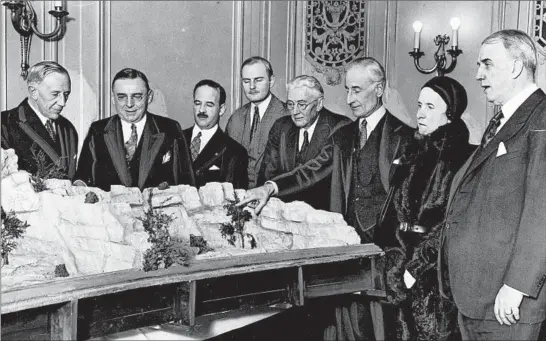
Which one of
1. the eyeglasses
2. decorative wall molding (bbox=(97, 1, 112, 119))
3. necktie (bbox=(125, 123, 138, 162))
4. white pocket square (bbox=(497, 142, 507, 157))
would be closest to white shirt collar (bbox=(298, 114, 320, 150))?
the eyeglasses

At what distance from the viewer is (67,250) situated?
3986 millimetres

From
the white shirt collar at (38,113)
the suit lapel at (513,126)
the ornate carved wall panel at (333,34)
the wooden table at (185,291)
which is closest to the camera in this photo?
the wooden table at (185,291)

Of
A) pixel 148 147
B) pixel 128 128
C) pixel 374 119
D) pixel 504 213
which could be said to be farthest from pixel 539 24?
pixel 128 128

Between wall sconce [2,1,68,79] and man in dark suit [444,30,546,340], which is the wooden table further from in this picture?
wall sconce [2,1,68,79]

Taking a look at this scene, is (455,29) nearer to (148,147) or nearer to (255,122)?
(255,122)

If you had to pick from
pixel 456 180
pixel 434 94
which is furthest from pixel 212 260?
pixel 434 94

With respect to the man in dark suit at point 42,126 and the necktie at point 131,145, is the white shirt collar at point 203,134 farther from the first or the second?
the man in dark suit at point 42,126

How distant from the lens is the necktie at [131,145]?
5.05 meters

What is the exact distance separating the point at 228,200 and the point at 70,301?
1896mm

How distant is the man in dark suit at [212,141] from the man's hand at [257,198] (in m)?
0.40

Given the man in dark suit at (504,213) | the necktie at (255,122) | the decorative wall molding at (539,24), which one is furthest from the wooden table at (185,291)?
the decorative wall molding at (539,24)

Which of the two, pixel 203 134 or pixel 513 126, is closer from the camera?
pixel 513 126

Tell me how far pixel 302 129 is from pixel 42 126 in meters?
2.15

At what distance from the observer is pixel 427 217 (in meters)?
4.36
